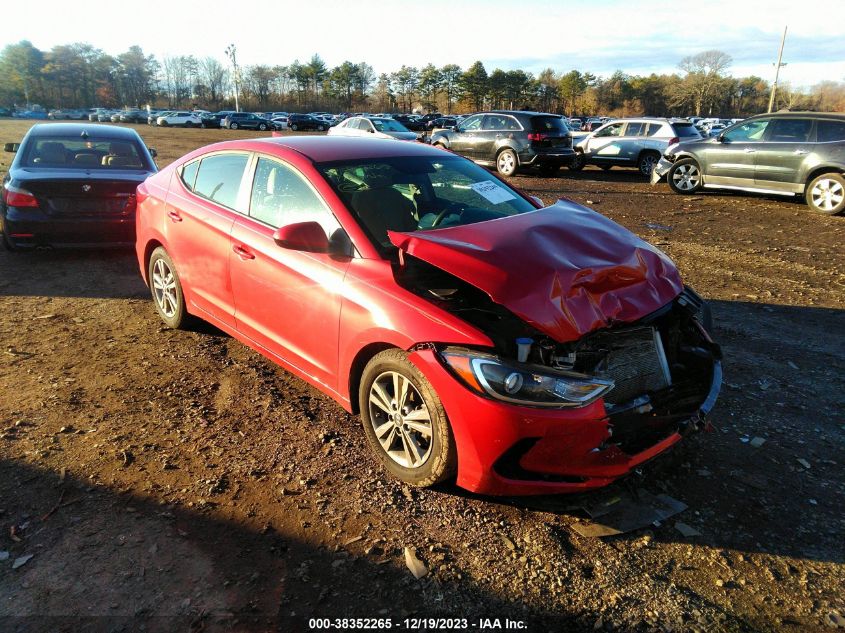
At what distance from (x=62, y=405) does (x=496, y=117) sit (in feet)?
50.5

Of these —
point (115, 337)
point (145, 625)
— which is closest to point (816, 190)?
Result: point (115, 337)

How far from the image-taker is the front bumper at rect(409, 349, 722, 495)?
2.62 metres

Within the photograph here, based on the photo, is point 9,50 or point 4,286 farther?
point 9,50

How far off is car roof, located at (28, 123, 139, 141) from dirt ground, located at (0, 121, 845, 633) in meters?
3.99

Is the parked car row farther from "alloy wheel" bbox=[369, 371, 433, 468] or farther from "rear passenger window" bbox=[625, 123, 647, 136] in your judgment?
"rear passenger window" bbox=[625, 123, 647, 136]

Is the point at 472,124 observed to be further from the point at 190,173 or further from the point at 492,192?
the point at 492,192

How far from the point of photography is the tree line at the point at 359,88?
3625 inches

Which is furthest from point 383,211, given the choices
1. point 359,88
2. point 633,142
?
point 359,88

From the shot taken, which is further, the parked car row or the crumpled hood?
the crumpled hood

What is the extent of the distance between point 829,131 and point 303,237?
11.6 metres

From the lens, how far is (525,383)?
2.65 m

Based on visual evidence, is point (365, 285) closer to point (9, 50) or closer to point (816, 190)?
point (816, 190)

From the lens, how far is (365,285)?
3168 mm

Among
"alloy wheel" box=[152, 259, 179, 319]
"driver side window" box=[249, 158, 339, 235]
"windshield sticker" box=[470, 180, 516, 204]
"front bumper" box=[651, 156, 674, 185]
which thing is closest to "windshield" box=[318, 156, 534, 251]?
"windshield sticker" box=[470, 180, 516, 204]
